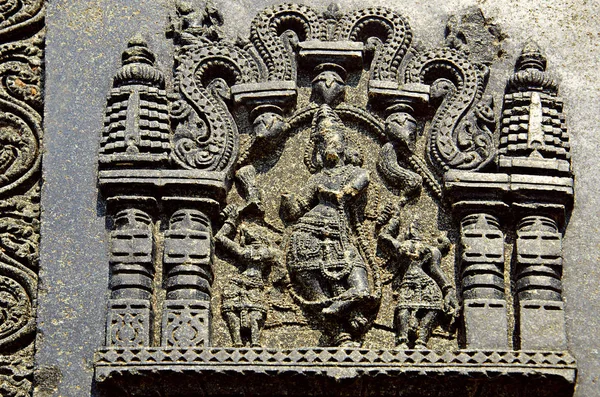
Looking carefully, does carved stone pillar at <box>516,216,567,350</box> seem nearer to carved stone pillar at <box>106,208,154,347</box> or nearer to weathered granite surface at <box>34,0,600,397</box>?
weathered granite surface at <box>34,0,600,397</box>

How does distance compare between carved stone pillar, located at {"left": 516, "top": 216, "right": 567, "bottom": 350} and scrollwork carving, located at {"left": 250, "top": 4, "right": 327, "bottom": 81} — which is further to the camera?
scrollwork carving, located at {"left": 250, "top": 4, "right": 327, "bottom": 81}

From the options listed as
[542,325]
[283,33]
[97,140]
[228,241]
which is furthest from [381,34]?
[542,325]

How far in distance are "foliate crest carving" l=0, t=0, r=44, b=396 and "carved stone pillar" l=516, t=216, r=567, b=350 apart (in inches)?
121

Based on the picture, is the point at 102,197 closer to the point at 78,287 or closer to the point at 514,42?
the point at 78,287

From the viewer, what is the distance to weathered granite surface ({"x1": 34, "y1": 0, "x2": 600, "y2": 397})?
10047 mm

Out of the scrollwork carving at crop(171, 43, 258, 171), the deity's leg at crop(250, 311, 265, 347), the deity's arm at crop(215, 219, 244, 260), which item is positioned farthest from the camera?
the scrollwork carving at crop(171, 43, 258, 171)

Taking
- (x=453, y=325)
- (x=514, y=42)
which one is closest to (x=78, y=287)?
(x=453, y=325)

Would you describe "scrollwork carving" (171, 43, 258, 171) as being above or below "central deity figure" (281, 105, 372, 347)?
above

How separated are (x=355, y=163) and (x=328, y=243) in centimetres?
63

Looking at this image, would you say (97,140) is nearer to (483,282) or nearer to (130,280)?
(130,280)

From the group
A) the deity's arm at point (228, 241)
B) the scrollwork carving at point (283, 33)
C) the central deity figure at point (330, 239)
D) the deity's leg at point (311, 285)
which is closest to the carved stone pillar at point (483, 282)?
the central deity figure at point (330, 239)

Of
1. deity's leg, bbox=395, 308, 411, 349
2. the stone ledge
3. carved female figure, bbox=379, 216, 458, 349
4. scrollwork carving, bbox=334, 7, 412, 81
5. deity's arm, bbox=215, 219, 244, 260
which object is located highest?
scrollwork carving, bbox=334, 7, 412, 81

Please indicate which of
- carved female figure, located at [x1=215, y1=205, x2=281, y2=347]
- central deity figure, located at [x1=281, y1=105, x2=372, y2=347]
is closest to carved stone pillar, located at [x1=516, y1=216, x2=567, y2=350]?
central deity figure, located at [x1=281, y1=105, x2=372, y2=347]

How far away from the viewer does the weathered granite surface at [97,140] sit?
33.0ft
